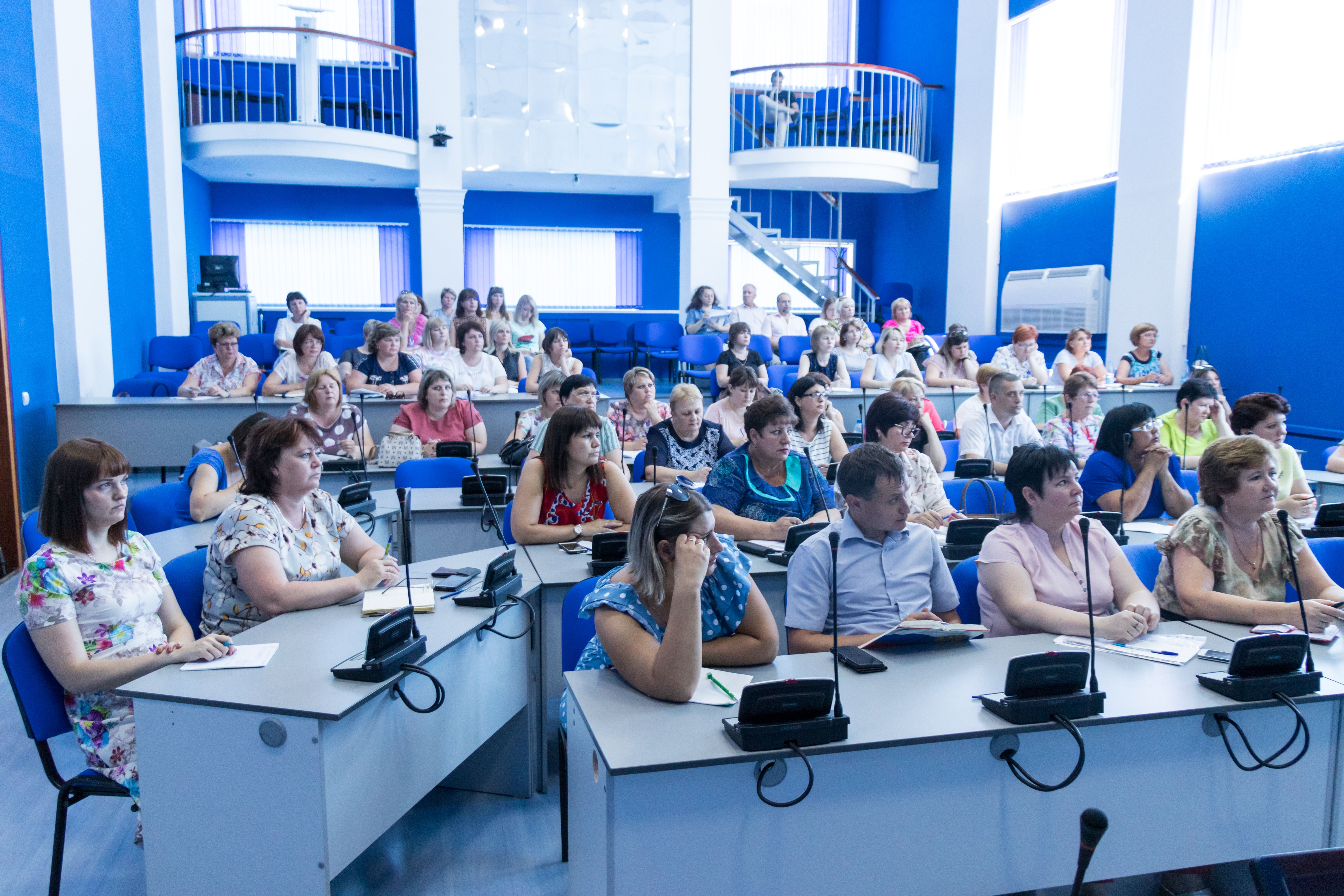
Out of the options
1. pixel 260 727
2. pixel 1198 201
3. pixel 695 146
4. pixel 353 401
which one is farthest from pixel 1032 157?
pixel 260 727

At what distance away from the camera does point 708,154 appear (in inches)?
410

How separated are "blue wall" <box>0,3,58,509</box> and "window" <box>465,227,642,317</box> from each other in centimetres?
682

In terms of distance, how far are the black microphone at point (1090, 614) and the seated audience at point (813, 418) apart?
5.50ft

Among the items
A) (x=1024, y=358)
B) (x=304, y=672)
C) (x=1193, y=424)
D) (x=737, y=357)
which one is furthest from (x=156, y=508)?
(x=1024, y=358)

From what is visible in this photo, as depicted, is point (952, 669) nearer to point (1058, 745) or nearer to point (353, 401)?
point (1058, 745)

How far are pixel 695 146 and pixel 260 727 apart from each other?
9420mm

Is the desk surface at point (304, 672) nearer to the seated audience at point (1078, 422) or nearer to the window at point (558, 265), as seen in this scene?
the seated audience at point (1078, 422)

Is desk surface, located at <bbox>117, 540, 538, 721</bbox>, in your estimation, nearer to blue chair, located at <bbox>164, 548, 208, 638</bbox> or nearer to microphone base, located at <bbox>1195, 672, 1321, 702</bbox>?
blue chair, located at <bbox>164, 548, 208, 638</bbox>

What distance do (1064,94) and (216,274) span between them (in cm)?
911

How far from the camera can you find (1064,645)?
7.27 ft

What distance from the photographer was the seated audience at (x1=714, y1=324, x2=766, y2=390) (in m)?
7.77

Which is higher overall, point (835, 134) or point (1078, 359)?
point (835, 134)

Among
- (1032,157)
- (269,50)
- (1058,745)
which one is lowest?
(1058,745)

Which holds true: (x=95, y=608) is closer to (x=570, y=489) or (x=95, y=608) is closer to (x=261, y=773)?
(x=261, y=773)
